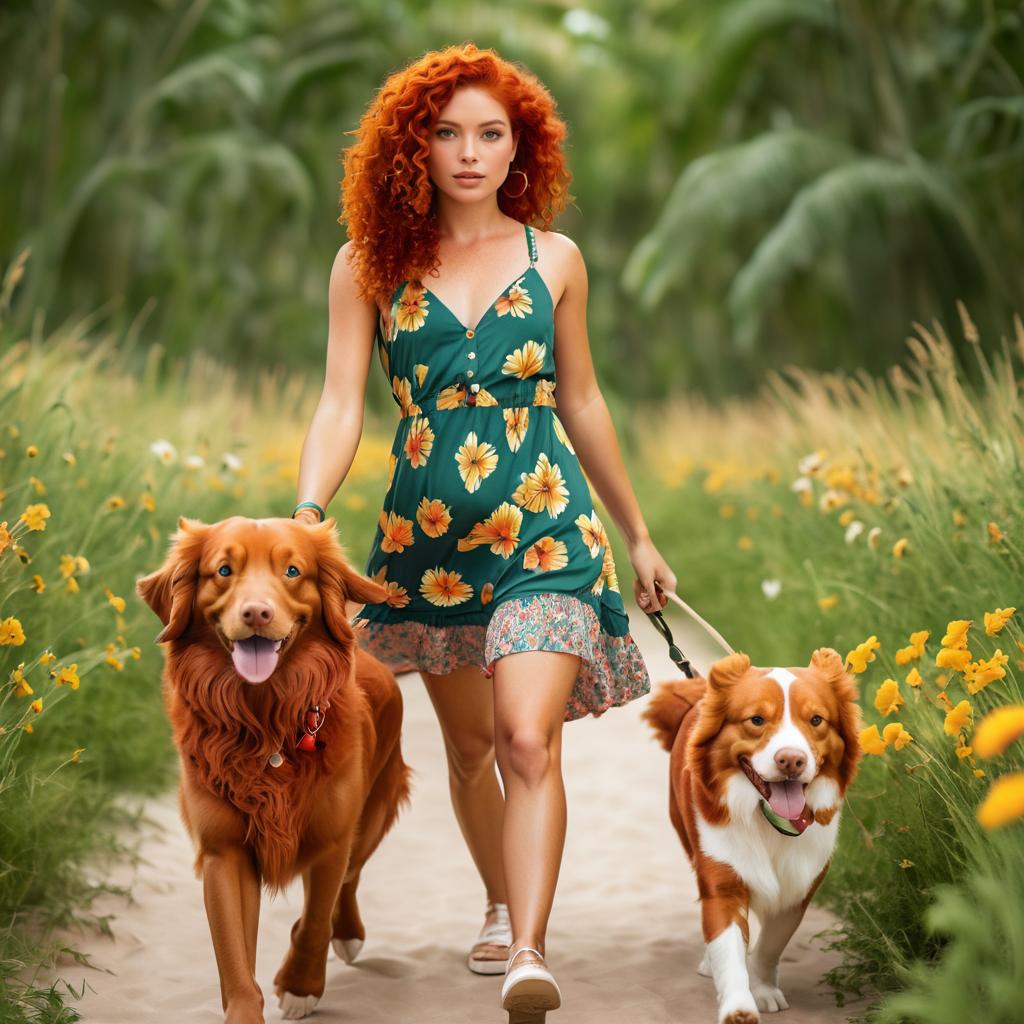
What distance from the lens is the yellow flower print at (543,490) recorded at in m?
3.68

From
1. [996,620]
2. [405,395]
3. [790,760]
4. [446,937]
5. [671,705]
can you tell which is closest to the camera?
[790,760]

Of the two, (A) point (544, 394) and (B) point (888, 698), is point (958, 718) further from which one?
(A) point (544, 394)

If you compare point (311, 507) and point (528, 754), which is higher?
point (311, 507)

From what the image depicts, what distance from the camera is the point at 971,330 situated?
5.12 meters

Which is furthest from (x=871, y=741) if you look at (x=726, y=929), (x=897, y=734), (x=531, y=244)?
(x=531, y=244)

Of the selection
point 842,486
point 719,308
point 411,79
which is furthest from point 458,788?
point 719,308

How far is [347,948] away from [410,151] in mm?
2276

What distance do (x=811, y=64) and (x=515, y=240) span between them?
62.9ft

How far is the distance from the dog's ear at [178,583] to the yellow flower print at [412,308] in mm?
857

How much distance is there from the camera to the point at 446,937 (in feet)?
15.3

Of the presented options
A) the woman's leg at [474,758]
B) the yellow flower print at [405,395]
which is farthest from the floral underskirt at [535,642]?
the yellow flower print at [405,395]

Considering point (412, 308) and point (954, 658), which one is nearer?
point (954, 658)

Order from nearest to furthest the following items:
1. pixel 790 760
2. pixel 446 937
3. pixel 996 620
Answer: pixel 790 760 < pixel 996 620 < pixel 446 937

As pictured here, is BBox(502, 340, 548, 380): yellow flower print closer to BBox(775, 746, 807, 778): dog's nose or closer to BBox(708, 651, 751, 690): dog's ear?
BBox(708, 651, 751, 690): dog's ear
